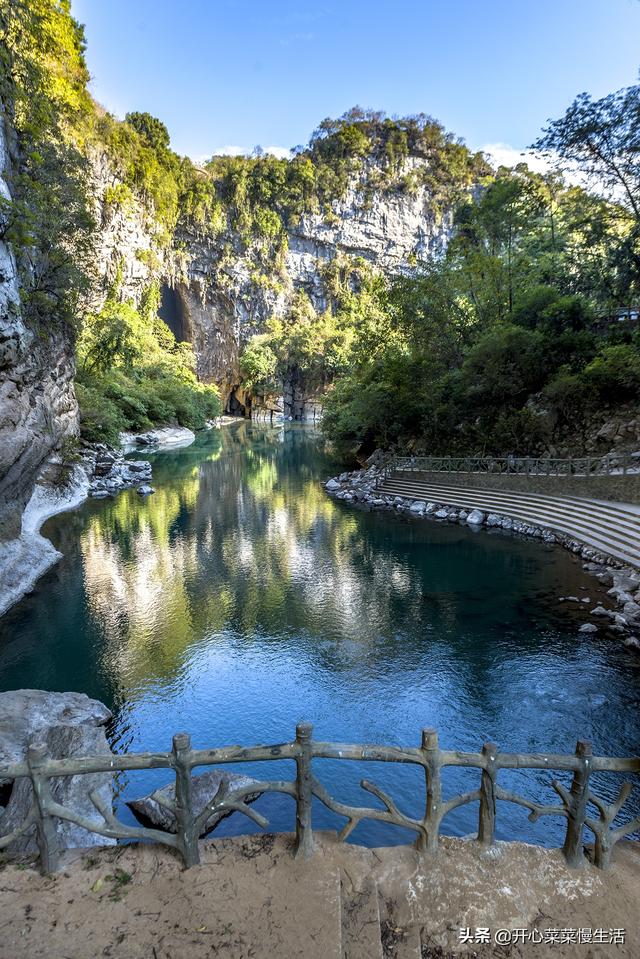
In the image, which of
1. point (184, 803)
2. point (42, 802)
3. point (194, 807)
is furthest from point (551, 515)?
point (42, 802)

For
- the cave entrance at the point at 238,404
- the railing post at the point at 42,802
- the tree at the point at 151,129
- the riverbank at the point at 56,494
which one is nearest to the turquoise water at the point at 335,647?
the riverbank at the point at 56,494

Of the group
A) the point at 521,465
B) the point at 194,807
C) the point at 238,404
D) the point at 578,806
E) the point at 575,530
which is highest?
the point at 238,404

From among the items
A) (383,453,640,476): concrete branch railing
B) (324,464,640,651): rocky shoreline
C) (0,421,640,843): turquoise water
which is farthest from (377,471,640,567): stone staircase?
(0,421,640,843): turquoise water

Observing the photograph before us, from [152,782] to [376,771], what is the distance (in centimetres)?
353

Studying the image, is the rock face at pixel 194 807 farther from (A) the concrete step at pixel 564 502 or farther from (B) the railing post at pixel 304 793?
(A) the concrete step at pixel 564 502

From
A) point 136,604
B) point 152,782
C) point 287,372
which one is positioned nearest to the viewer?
point 152,782

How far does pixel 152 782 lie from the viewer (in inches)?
305

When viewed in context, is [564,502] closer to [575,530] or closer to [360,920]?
[575,530]

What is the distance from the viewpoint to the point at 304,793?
3.68 metres

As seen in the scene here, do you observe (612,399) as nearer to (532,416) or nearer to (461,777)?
(532,416)

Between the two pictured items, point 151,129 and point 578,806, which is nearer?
point 578,806

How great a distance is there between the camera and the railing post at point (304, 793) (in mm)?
3610

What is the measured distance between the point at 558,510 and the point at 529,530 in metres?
1.37

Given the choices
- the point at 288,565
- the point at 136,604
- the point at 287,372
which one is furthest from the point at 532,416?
the point at 287,372
